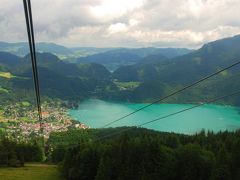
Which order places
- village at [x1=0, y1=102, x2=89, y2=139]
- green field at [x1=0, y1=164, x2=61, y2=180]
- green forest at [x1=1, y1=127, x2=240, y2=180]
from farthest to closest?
1. village at [x1=0, y1=102, x2=89, y2=139]
2. green field at [x1=0, y1=164, x2=61, y2=180]
3. green forest at [x1=1, y1=127, x2=240, y2=180]

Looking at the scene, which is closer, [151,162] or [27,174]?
[151,162]

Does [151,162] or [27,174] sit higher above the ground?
[151,162]

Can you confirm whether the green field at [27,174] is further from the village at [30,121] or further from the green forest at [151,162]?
the village at [30,121]

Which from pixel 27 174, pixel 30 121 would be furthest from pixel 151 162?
pixel 30 121

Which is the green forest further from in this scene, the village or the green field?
the village

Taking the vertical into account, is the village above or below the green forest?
above

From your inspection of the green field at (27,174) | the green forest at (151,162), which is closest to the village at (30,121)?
the green field at (27,174)

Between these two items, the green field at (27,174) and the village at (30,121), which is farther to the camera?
the village at (30,121)

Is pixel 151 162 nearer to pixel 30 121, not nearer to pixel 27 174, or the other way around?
pixel 27 174

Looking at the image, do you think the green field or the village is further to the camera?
the village

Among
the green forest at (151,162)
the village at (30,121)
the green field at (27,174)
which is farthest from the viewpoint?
the village at (30,121)

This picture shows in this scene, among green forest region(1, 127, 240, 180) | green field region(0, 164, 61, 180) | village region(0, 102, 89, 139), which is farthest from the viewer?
village region(0, 102, 89, 139)

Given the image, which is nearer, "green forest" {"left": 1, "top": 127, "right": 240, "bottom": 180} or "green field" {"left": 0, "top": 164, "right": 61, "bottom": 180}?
"green forest" {"left": 1, "top": 127, "right": 240, "bottom": 180}

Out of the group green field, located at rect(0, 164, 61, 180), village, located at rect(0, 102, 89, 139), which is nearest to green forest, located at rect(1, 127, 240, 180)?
green field, located at rect(0, 164, 61, 180)
